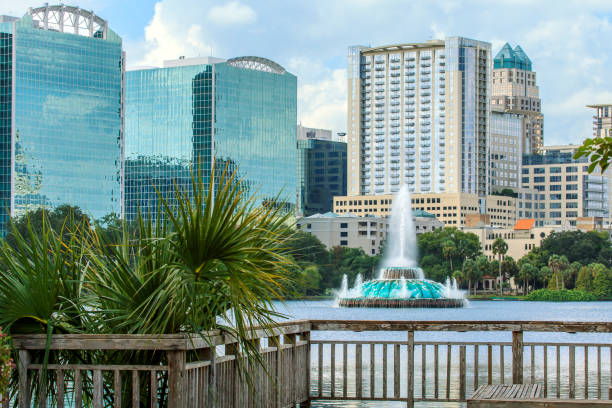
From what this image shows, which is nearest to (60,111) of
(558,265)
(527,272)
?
(527,272)

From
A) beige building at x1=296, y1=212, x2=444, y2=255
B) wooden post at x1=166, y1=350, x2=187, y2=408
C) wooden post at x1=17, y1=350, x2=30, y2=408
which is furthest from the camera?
beige building at x1=296, y1=212, x2=444, y2=255

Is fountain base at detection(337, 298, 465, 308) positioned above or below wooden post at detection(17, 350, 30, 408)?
below

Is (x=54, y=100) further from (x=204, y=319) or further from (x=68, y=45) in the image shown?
(x=204, y=319)

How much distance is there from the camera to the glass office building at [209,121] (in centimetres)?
16062

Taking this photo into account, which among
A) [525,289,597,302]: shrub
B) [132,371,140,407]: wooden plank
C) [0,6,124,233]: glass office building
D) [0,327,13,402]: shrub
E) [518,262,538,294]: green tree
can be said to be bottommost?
[525,289,597,302]: shrub

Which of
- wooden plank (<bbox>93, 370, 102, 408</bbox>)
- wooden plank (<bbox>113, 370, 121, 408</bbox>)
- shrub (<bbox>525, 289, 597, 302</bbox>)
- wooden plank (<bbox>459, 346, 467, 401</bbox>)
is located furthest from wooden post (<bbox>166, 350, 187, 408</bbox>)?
shrub (<bbox>525, 289, 597, 302</bbox>)

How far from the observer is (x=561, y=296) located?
130 meters

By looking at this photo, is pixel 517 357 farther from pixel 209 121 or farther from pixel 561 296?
pixel 209 121

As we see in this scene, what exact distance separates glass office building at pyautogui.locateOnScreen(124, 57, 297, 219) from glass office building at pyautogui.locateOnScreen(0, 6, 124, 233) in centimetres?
1485

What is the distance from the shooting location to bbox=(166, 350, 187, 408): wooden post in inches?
356

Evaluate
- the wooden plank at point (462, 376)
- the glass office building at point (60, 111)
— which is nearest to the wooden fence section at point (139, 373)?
the wooden plank at point (462, 376)

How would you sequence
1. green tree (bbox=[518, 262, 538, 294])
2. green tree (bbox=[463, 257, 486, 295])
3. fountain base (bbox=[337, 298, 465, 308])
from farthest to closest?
green tree (bbox=[463, 257, 486, 295])
green tree (bbox=[518, 262, 538, 294])
fountain base (bbox=[337, 298, 465, 308])

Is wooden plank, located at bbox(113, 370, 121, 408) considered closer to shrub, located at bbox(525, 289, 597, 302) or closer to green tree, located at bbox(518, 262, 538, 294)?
shrub, located at bbox(525, 289, 597, 302)

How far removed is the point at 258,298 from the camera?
31.8 feet
